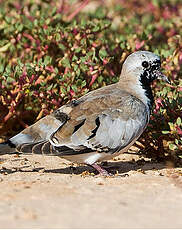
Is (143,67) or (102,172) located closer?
(102,172)

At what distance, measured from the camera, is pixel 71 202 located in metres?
3.84

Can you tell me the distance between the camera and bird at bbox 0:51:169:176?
4.76 metres

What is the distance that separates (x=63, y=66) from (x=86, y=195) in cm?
237

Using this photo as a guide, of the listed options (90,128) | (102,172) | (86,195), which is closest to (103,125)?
(90,128)

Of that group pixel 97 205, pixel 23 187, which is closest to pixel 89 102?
pixel 23 187

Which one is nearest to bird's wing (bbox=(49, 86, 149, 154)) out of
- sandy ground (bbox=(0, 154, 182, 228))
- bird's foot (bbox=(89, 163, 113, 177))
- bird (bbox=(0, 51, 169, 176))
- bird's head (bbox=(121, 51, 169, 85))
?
bird (bbox=(0, 51, 169, 176))

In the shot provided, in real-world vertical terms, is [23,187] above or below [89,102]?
below

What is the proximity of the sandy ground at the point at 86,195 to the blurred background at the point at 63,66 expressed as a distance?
18.5 inches

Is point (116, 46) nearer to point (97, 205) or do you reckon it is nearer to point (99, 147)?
point (99, 147)

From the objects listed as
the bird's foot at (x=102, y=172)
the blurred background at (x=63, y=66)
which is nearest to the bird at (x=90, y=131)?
the bird's foot at (x=102, y=172)

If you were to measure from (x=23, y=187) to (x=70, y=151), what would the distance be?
63 centimetres

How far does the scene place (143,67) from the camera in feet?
17.6

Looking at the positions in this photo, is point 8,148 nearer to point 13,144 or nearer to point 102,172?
point 13,144

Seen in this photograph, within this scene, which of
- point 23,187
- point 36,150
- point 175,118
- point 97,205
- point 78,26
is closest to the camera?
point 97,205
